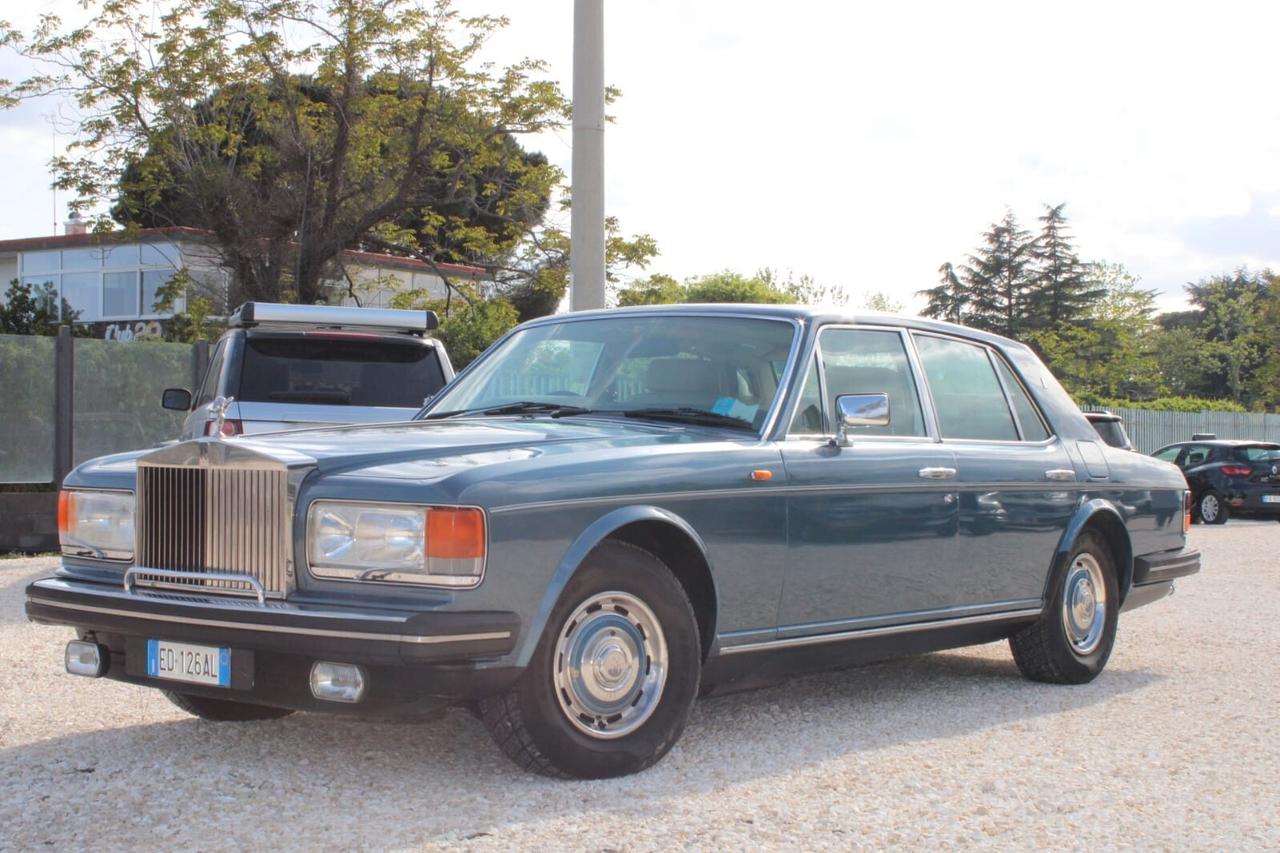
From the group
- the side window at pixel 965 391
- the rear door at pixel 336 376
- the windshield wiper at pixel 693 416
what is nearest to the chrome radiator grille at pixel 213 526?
the windshield wiper at pixel 693 416

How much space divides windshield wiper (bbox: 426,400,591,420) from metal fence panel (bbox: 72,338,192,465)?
34.3ft

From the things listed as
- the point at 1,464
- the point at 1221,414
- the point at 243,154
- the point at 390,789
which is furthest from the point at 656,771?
the point at 1221,414

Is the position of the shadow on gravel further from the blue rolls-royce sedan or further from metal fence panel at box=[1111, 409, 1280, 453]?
metal fence panel at box=[1111, 409, 1280, 453]

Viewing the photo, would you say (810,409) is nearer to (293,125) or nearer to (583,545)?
(583,545)

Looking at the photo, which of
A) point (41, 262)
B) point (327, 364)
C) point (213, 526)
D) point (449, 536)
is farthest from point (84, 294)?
point (449, 536)

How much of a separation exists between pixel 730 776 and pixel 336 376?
20.4ft

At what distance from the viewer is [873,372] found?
660 cm

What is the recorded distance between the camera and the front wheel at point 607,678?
15.8 feet

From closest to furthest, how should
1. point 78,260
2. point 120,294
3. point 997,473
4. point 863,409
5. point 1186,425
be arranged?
1. point 863,409
2. point 997,473
3. point 120,294
4. point 78,260
5. point 1186,425

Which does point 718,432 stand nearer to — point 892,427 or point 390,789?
point 892,427

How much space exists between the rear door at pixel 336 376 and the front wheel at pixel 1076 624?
480 centimetres

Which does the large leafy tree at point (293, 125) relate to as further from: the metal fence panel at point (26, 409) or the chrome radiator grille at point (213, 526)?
the chrome radiator grille at point (213, 526)

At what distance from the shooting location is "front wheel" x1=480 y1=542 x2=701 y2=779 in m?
4.81

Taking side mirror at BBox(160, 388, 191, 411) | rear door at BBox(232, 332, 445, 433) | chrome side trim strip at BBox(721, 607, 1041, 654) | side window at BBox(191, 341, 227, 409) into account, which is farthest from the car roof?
side mirror at BBox(160, 388, 191, 411)
